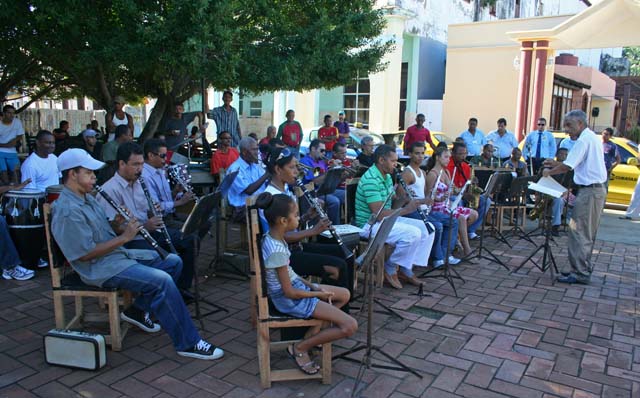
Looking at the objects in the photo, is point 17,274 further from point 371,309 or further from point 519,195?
point 519,195

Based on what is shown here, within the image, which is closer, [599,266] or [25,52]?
[599,266]

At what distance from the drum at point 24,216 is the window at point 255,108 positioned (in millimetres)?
17088

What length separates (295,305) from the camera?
10.9 feet

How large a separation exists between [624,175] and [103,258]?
34.4 feet

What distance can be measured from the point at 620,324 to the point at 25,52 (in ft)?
28.3

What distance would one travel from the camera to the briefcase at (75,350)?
3.43 metres

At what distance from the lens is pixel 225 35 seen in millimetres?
5910

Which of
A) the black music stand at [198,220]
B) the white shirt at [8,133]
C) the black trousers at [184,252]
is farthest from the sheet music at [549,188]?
the white shirt at [8,133]

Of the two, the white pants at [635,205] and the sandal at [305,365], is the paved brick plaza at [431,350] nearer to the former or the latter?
the sandal at [305,365]

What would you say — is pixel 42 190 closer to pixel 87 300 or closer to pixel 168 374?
pixel 87 300

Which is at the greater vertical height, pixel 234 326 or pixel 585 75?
pixel 585 75

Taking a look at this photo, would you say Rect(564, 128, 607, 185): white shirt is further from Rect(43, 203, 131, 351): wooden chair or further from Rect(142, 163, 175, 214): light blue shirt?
Rect(43, 203, 131, 351): wooden chair

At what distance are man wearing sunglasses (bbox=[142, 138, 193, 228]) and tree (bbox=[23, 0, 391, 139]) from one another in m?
1.24

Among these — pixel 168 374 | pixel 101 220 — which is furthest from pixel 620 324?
pixel 101 220
